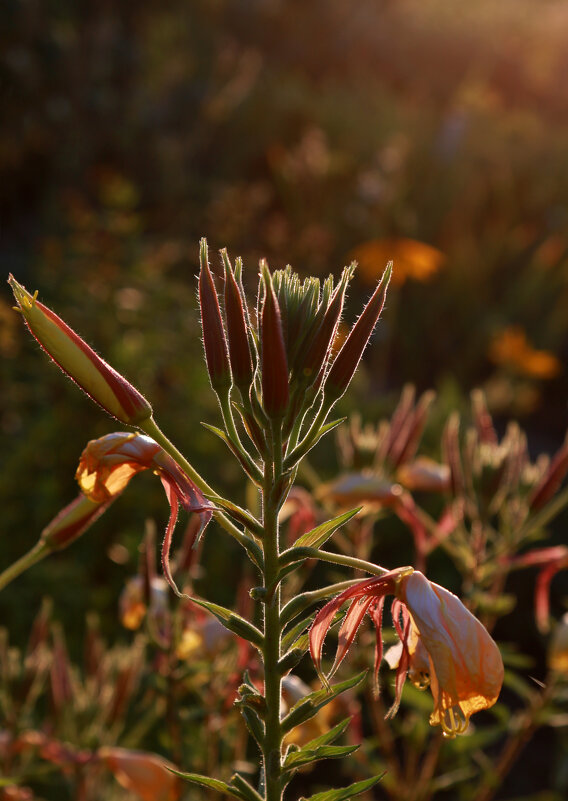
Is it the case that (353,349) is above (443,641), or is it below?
above

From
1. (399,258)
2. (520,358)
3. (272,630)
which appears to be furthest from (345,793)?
(520,358)

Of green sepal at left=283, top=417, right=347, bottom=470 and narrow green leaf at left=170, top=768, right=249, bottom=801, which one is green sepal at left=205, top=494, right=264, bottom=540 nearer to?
green sepal at left=283, top=417, right=347, bottom=470

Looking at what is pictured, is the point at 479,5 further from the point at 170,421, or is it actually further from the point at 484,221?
the point at 170,421

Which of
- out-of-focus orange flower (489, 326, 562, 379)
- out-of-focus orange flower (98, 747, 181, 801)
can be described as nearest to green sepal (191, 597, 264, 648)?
out-of-focus orange flower (98, 747, 181, 801)

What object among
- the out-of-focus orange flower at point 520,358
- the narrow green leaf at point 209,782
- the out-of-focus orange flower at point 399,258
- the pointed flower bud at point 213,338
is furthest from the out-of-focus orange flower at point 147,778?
the out-of-focus orange flower at point 520,358

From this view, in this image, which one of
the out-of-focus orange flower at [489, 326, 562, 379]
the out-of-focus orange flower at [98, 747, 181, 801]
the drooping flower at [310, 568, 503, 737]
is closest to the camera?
the drooping flower at [310, 568, 503, 737]

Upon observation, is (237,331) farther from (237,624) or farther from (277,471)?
(237,624)
